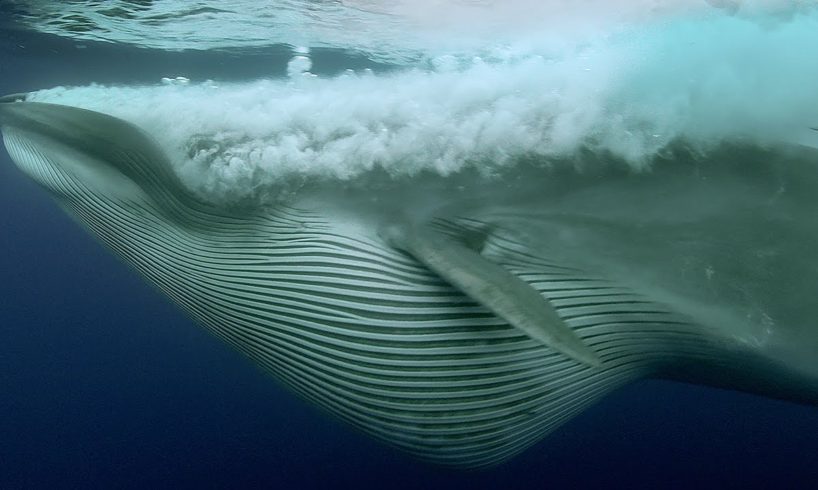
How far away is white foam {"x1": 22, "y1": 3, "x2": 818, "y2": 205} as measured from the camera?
340cm

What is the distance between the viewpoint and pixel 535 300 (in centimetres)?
276

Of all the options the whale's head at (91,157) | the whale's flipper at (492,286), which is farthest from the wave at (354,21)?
the whale's head at (91,157)

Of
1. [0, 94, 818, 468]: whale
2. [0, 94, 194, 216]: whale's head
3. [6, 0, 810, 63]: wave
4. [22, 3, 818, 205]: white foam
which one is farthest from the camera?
[6, 0, 810, 63]: wave

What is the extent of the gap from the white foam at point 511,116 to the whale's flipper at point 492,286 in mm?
560

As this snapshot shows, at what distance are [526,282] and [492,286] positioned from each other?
0.43 meters

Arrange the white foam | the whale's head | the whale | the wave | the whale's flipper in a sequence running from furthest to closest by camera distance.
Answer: the wave, the whale's head, the white foam, the whale, the whale's flipper

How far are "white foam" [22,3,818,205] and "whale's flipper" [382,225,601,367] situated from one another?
560mm

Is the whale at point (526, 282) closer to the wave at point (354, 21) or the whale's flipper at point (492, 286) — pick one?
the whale's flipper at point (492, 286)

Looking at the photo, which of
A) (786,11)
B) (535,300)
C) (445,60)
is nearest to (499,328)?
(535,300)

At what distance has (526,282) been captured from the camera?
312 centimetres

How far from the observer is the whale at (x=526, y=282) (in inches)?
128

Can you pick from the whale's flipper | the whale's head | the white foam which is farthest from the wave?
the whale's head

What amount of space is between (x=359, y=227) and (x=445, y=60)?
7.91 m

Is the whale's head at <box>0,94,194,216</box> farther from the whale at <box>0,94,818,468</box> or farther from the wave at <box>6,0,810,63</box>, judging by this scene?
the wave at <box>6,0,810,63</box>
